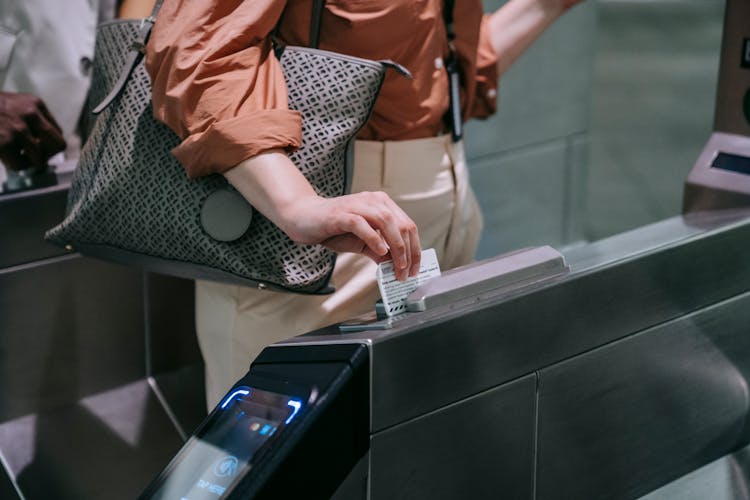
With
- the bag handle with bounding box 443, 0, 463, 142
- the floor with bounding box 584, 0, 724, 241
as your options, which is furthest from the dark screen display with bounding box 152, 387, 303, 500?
the floor with bounding box 584, 0, 724, 241

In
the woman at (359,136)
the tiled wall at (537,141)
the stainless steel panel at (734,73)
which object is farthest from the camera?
the tiled wall at (537,141)

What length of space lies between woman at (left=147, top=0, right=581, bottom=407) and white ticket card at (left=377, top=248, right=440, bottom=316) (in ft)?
0.04

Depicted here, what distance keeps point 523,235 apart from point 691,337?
6.02ft

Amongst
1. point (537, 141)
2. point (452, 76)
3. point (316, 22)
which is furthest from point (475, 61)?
point (537, 141)

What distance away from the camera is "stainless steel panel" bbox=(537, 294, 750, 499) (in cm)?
111

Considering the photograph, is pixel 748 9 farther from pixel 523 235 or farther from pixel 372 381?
pixel 523 235

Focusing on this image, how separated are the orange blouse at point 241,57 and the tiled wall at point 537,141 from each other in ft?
4.92

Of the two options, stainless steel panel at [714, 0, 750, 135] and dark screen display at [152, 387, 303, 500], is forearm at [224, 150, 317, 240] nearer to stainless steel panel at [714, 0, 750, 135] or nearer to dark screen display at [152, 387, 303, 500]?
dark screen display at [152, 387, 303, 500]

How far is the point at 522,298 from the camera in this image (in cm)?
103

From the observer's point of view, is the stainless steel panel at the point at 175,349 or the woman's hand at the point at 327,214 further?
the stainless steel panel at the point at 175,349

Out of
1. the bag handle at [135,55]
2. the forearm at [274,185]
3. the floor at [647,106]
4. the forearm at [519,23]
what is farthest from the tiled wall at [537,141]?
the forearm at [274,185]

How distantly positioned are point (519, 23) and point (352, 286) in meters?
0.50

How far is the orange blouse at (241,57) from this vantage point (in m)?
1.08

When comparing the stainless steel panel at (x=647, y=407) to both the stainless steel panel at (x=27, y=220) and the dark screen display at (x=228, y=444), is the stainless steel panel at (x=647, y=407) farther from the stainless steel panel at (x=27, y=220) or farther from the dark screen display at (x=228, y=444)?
the stainless steel panel at (x=27, y=220)
